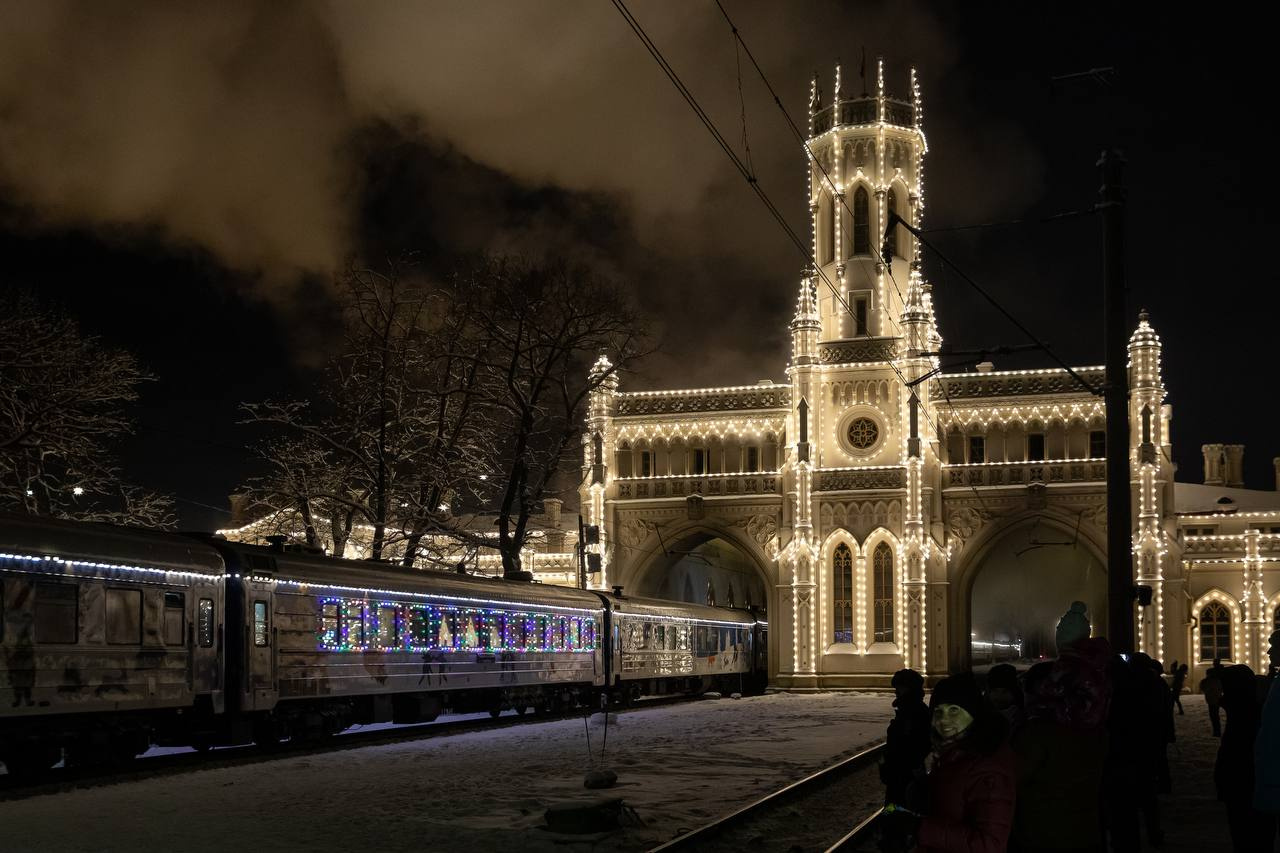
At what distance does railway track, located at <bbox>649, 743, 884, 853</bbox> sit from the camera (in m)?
13.0

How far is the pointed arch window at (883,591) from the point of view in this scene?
50.5m

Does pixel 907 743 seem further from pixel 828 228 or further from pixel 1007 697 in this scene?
pixel 828 228

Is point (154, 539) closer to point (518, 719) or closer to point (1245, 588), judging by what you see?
point (518, 719)

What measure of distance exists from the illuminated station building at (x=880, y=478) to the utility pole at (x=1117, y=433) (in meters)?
30.8

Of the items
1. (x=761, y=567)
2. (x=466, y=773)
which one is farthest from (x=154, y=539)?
(x=761, y=567)

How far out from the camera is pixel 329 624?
22.8 meters

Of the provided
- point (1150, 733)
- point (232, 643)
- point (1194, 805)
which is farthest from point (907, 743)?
point (232, 643)

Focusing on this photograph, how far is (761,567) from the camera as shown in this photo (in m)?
51.9

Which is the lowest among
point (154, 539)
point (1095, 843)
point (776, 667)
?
point (776, 667)

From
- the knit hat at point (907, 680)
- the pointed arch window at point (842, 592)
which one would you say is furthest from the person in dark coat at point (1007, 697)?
the pointed arch window at point (842, 592)

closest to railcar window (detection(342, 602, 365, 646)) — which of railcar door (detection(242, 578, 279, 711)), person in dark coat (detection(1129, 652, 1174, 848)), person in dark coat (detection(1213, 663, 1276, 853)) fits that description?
railcar door (detection(242, 578, 279, 711))

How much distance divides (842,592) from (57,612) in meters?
36.8

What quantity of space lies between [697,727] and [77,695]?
12739 millimetres

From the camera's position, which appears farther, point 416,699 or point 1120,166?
point 416,699
